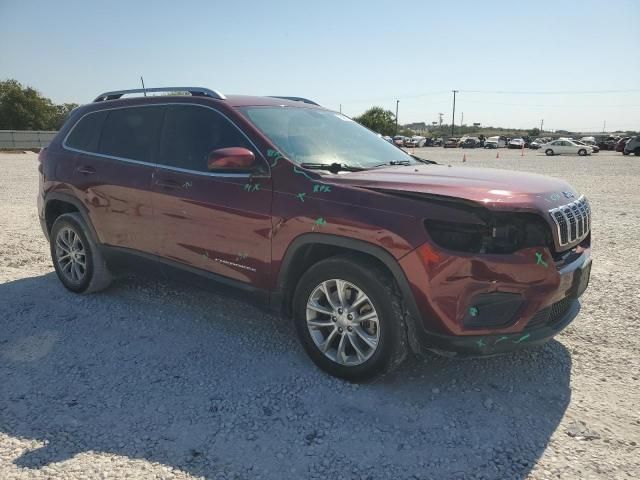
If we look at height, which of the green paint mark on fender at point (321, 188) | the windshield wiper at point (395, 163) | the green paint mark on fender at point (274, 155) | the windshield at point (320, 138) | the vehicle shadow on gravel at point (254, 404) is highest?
the windshield at point (320, 138)

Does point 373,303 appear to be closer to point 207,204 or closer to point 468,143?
point 207,204

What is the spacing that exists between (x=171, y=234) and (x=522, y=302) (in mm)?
2702

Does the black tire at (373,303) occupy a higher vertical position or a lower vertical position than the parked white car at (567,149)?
lower

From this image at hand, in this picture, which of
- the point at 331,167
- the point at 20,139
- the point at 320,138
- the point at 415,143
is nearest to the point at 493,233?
the point at 331,167

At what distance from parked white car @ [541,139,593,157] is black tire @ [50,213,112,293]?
48064 mm

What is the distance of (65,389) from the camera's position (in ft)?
11.1

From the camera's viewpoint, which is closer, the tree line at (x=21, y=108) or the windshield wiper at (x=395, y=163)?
the windshield wiper at (x=395, y=163)

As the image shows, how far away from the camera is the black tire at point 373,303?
124 inches

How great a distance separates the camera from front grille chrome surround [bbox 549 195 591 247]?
3.05m

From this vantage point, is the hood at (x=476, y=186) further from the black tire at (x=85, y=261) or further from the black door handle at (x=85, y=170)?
the black tire at (x=85, y=261)

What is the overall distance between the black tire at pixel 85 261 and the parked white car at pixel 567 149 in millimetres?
48064

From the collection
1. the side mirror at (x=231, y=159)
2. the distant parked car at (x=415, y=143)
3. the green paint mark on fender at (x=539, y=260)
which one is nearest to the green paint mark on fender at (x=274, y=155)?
the side mirror at (x=231, y=159)

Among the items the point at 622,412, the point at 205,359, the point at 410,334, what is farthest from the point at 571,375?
the point at 205,359

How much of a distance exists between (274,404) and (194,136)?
2202mm
